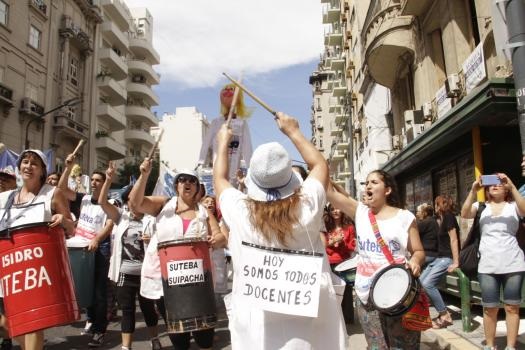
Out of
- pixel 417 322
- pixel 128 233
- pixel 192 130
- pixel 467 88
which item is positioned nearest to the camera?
pixel 417 322

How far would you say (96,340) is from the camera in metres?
5.73

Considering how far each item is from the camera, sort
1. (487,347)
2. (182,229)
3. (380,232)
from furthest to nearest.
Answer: (487,347)
(182,229)
(380,232)

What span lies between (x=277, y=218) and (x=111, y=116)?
38663 millimetres

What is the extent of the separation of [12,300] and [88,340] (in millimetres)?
2534

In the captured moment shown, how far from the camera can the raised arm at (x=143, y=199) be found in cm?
423

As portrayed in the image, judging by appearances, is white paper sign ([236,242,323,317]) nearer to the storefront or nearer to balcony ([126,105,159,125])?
the storefront

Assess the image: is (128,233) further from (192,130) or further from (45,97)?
(192,130)

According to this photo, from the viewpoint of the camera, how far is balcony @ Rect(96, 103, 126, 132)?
124ft

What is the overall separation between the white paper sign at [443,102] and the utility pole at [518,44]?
311 inches

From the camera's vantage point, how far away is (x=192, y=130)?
78250 millimetres

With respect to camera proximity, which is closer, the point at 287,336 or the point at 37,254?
the point at 287,336

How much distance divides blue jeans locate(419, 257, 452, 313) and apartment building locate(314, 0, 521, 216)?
9.99ft

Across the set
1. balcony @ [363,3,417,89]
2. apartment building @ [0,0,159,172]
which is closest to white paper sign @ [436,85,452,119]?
balcony @ [363,3,417,89]

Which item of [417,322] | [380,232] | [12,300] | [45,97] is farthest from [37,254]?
[45,97]
